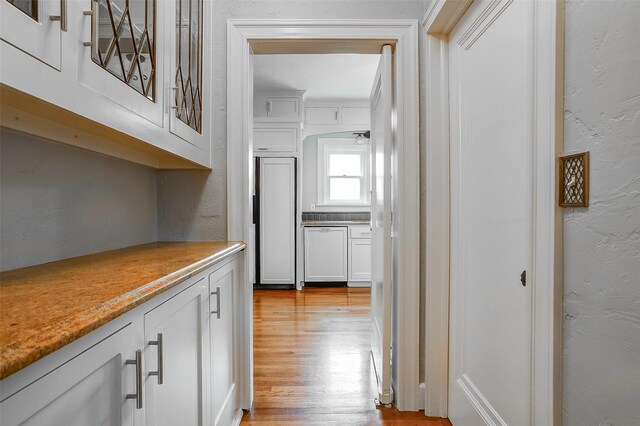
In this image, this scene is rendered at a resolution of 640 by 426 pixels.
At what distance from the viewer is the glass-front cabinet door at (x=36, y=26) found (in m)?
0.62

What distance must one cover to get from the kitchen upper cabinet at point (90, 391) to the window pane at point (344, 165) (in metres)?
4.89

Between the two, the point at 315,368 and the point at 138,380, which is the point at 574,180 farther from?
the point at 315,368

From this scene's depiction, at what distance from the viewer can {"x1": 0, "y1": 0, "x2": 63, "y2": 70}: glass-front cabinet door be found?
0.62m

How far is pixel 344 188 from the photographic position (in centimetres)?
554

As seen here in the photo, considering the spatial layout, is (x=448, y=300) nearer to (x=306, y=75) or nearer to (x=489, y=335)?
(x=489, y=335)

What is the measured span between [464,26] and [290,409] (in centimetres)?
206

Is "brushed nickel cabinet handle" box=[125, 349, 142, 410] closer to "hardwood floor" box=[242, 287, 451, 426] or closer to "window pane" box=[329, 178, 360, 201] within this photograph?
"hardwood floor" box=[242, 287, 451, 426]

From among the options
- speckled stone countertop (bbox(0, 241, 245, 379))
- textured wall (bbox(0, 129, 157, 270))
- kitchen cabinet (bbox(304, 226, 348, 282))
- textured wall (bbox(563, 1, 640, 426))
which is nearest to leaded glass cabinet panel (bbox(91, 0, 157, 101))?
textured wall (bbox(0, 129, 157, 270))

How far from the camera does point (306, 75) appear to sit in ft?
13.4

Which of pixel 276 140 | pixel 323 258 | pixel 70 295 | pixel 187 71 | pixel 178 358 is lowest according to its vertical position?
pixel 323 258

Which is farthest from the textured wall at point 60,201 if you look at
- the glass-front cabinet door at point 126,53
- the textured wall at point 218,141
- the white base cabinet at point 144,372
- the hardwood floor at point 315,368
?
the hardwood floor at point 315,368

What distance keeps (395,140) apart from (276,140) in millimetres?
3057

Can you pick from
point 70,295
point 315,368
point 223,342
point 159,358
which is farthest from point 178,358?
point 315,368

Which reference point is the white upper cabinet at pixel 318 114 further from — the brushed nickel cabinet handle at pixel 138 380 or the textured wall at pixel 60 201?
the brushed nickel cabinet handle at pixel 138 380
